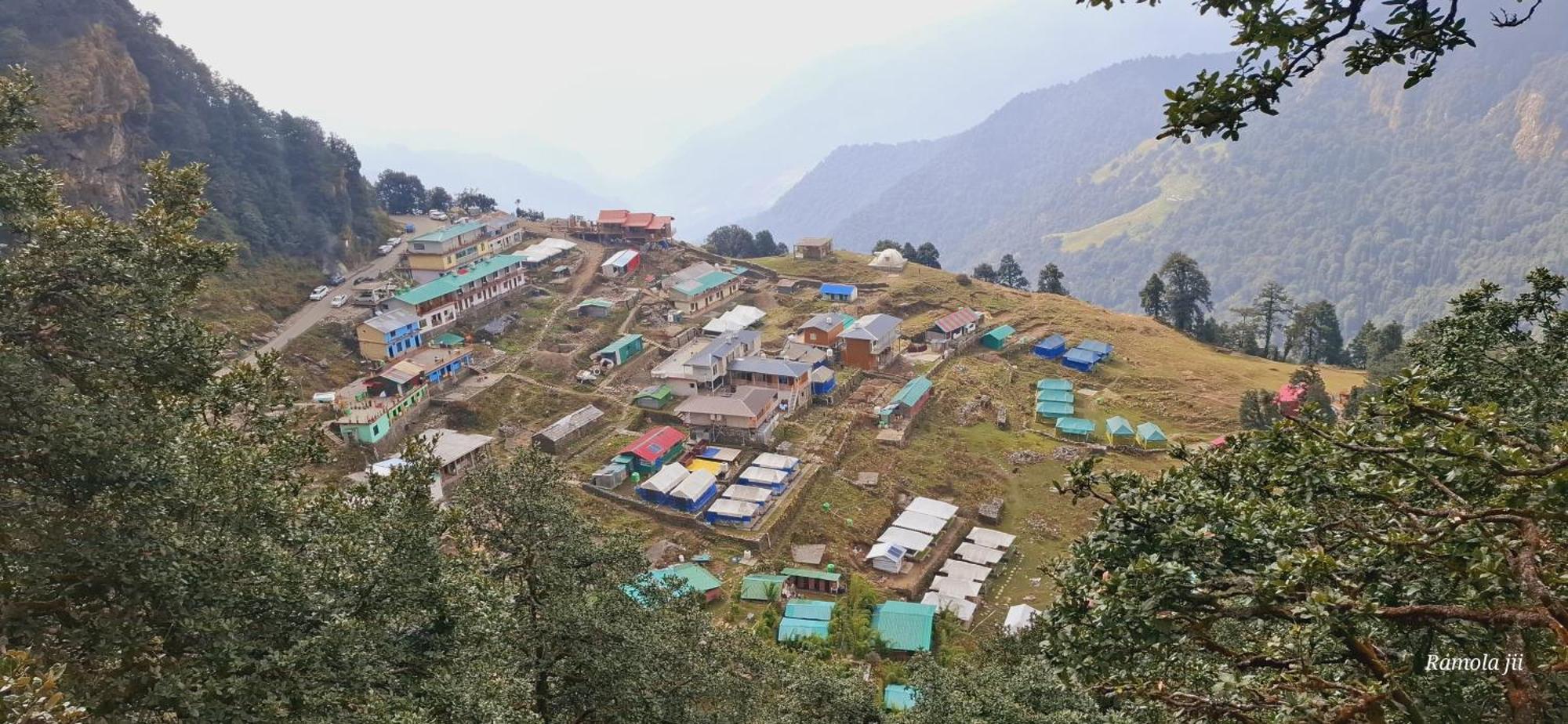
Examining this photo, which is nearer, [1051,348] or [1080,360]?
[1080,360]

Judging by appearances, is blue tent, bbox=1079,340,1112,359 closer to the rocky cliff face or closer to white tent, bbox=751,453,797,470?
white tent, bbox=751,453,797,470

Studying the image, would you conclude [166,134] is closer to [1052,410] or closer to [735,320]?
[735,320]

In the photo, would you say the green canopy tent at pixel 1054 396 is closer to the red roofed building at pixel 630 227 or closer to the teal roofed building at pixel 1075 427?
the teal roofed building at pixel 1075 427

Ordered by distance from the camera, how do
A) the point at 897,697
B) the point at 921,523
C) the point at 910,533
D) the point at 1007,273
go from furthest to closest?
the point at 1007,273
the point at 921,523
the point at 910,533
the point at 897,697

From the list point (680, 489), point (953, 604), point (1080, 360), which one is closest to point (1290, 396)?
point (1080, 360)

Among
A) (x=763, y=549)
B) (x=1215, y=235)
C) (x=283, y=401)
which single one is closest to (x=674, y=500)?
(x=763, y=549)

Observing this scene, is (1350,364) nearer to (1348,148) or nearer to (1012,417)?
(1012,417)

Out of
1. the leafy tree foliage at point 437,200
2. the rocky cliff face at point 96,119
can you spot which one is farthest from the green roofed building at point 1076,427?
the leafy tree foliage at point 437,200
